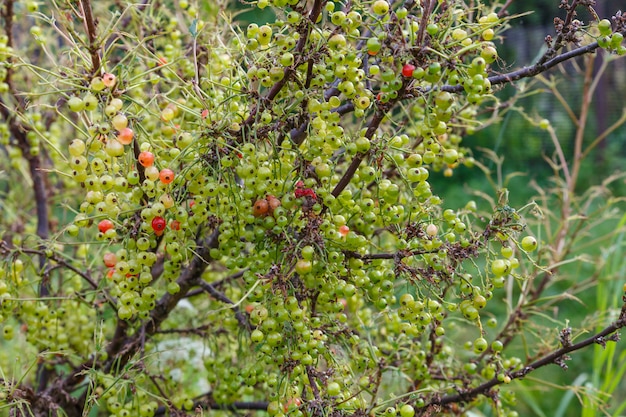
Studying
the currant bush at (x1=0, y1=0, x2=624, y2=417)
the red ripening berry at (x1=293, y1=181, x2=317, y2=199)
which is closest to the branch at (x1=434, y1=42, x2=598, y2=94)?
the currant bush at (x1=0, y1=0, x2=624, y2=417)

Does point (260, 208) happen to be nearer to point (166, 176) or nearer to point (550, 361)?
point (166, 176)

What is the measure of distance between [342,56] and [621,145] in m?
3.66

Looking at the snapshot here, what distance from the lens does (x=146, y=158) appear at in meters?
0.68

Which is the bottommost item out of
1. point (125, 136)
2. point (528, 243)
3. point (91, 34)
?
point (528, 243)

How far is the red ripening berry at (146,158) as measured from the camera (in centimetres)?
68

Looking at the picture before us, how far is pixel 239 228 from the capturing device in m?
0.69

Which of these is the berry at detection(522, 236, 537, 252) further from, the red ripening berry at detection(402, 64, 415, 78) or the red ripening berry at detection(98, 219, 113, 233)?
the red ripening berry at detection(98, 219, 113, 233)

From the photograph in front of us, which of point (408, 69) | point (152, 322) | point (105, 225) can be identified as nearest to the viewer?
point (408, 69)

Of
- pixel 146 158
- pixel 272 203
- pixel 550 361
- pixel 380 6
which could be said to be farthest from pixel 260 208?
pixel 550 361

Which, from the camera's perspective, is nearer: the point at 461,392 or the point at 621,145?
the point at 461,392

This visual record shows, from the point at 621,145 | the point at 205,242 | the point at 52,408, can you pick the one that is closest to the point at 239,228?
the point at 205,242

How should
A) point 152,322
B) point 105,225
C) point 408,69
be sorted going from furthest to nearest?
1. point 152,322
2. point 105,225
3. point 408,69

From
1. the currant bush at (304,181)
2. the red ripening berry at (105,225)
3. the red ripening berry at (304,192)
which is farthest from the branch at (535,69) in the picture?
the red ripening berry at (105,225)

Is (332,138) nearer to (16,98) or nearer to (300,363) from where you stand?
(300,363)
